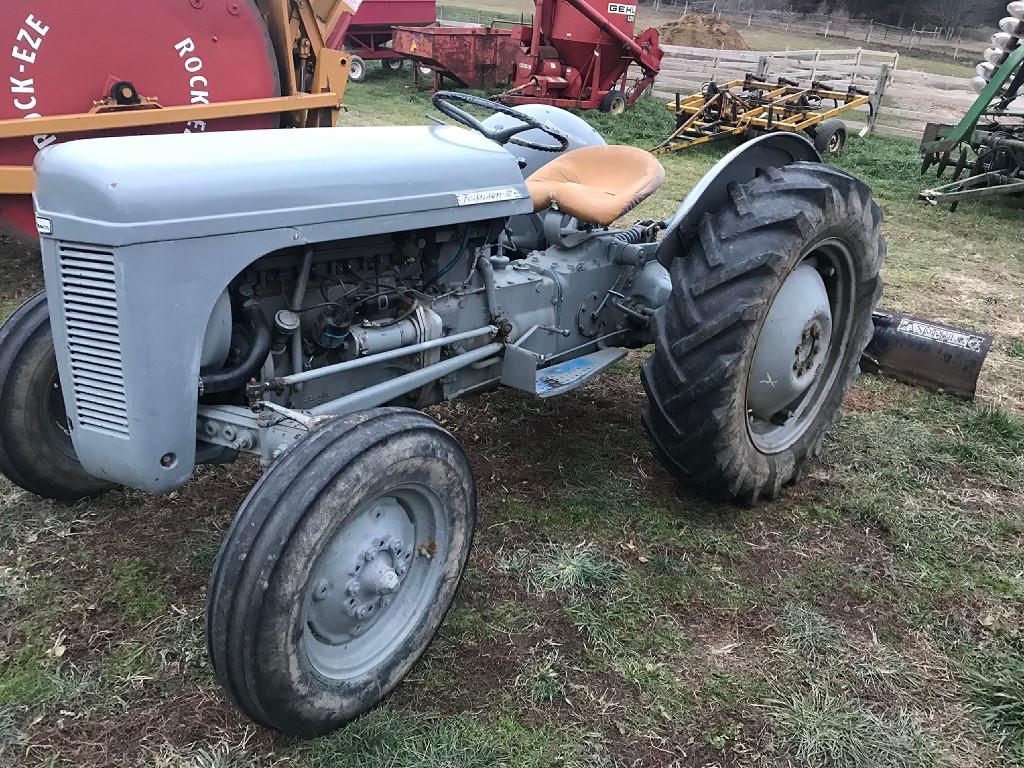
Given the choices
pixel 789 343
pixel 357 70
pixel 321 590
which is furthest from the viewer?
pixel 357 70

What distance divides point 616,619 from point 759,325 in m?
1.15

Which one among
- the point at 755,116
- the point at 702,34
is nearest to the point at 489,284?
the point at 755,116

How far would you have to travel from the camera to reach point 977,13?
35594 millimetres

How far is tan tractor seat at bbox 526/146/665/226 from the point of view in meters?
3.39

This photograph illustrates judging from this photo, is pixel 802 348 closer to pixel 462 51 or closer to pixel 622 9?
pixel 622 9

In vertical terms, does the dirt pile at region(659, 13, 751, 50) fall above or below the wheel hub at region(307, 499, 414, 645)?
above

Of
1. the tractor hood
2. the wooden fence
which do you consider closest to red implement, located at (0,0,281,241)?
the tractor hood

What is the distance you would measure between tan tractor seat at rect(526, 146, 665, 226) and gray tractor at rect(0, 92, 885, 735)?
17 mm

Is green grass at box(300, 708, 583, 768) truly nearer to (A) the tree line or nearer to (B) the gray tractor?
(B) the gray tractor

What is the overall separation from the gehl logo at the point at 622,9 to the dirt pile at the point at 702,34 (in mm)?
11185

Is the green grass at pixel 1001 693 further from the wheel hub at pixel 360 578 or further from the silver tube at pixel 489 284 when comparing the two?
the silver tube at pixel 489 284

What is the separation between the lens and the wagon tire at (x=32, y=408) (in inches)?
107

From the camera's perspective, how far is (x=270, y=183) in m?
2.23

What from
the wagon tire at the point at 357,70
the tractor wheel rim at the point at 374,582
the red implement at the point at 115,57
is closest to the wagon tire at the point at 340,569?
the tractor wheel rim at the point at 374,582
